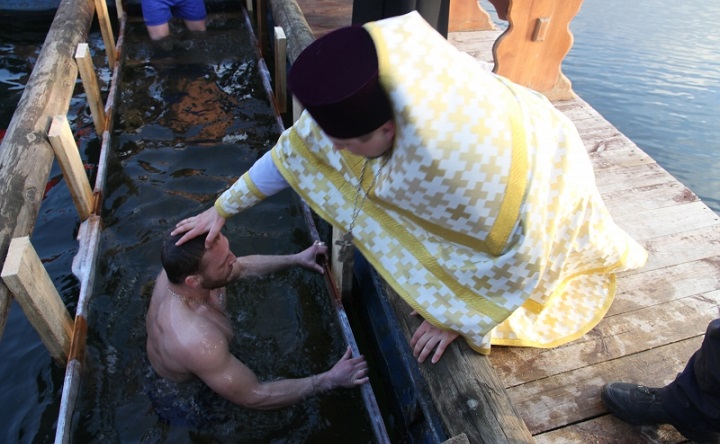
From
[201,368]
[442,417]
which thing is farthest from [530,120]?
[201,368]

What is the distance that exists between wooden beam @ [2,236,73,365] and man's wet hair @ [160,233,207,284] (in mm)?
715

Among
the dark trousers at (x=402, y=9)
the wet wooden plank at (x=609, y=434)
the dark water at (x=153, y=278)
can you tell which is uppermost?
the dark trousers at (x=402, y=9)

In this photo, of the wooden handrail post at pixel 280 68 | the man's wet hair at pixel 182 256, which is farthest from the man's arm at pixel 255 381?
the wooden handrail post at pixel 280 68

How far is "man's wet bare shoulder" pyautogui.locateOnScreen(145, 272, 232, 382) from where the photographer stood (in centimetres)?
264

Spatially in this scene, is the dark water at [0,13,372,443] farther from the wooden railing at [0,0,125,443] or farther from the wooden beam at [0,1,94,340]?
the wooden beam at [0,1,94,340]

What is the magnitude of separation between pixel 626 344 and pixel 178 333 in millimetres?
2321

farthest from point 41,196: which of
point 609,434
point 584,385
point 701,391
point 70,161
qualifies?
point 701,391

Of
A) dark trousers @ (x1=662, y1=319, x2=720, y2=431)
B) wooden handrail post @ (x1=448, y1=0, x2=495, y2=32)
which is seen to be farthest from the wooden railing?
wooden handrail post @ (x1=448, y1=0, x2=495, y2=32)

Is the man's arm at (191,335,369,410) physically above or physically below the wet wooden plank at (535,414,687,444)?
below

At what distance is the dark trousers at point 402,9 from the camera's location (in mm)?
3572

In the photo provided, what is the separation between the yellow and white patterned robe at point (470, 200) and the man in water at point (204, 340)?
42 cm

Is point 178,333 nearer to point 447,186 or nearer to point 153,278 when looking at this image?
point 153,278

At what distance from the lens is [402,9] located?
11.7 ft

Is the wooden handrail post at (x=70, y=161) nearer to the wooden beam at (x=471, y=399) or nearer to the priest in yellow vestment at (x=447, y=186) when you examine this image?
the priest in yellow vestment at (x=447, y=186)
